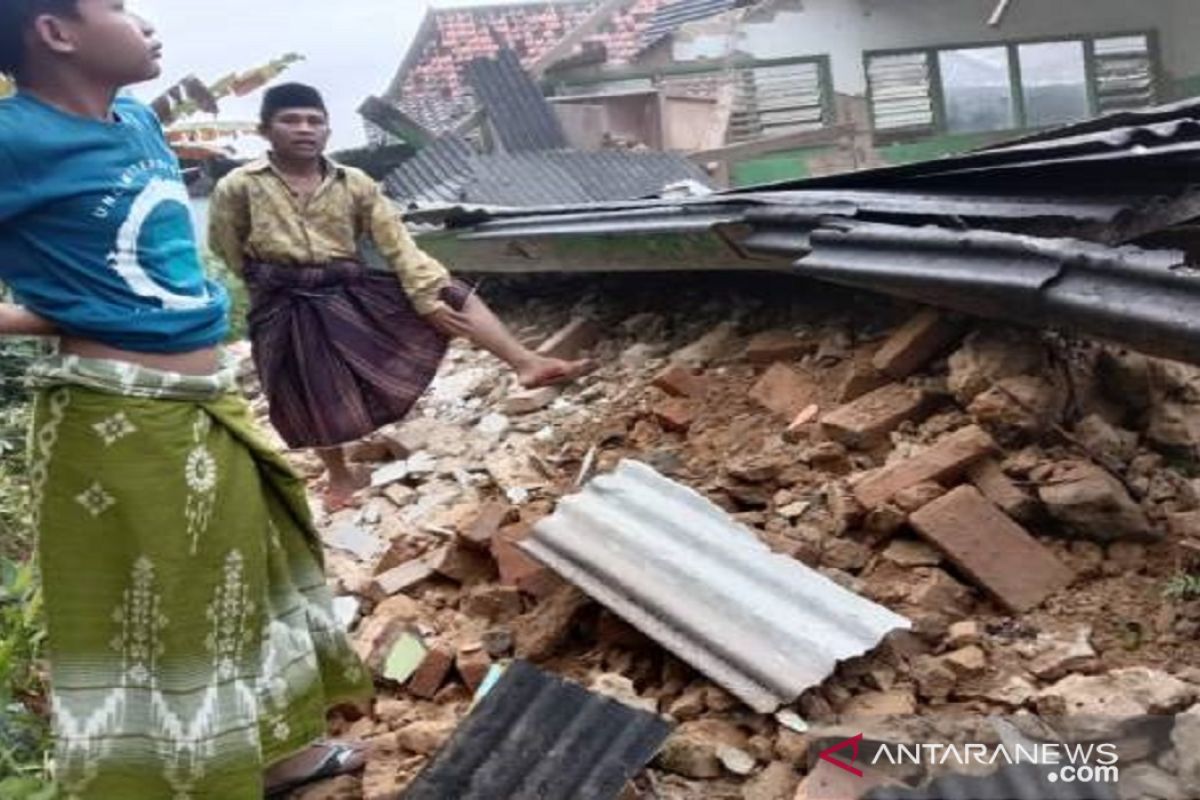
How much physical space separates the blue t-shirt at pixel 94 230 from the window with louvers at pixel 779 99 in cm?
1208

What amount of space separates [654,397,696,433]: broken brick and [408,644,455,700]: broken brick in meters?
1.14

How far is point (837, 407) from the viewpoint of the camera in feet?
10.4

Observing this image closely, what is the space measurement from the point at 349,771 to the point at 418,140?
312 inches

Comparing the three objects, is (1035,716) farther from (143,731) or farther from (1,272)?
(1,272)

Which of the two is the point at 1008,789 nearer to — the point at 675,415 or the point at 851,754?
the point at 851,754

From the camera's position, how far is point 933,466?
2.64 metres

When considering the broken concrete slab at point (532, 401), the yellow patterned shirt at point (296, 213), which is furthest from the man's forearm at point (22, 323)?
the broken concrete slab at point (532, 401)

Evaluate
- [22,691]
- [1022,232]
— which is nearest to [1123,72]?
[1022,232]

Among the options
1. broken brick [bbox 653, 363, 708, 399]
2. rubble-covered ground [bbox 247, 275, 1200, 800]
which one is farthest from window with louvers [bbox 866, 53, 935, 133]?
broken brick [bbox 653, 363, 708, 399]

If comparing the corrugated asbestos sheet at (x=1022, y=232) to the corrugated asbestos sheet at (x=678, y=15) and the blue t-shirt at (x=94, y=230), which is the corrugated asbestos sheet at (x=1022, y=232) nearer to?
the blue t-shirt at (x=94, y=230)

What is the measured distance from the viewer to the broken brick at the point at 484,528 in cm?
304

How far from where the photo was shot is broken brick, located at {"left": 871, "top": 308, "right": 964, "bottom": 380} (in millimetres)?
3047

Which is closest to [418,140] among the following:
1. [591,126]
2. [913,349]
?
[591,126]

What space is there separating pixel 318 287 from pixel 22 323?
1808mm
